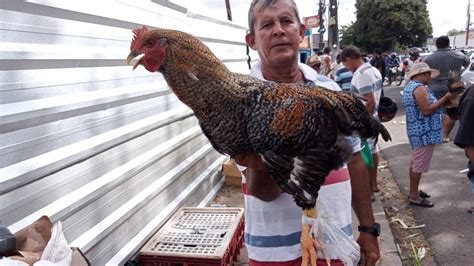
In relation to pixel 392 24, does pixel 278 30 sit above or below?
below

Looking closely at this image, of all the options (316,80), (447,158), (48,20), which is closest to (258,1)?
(316,80)

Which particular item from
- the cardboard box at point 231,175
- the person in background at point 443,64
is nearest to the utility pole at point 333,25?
the person in background at point 443,64

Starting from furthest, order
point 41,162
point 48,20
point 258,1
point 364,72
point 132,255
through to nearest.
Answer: point 364,72
point 132,255
point 48,20
point 41,162
point 258,1

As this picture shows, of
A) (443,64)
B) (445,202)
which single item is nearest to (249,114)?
(445,202)

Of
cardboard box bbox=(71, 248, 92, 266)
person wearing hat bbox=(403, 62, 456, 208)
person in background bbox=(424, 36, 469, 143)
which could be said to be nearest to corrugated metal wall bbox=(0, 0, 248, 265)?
cardboard box bbox=(71, 248, 92, 266)

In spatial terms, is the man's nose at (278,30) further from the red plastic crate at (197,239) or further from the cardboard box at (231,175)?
the cardboard box at (231,175)

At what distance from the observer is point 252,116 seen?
1348mm

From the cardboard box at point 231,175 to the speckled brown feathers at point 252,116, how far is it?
4213 mm

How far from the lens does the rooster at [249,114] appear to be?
1.32 meters

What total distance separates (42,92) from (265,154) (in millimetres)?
1537

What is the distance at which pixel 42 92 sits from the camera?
7.38 ft

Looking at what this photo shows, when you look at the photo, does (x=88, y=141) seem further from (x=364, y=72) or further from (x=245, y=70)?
(x=245, y=70)

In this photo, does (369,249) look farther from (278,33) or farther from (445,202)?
(445,202)

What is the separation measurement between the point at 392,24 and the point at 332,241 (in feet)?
140
